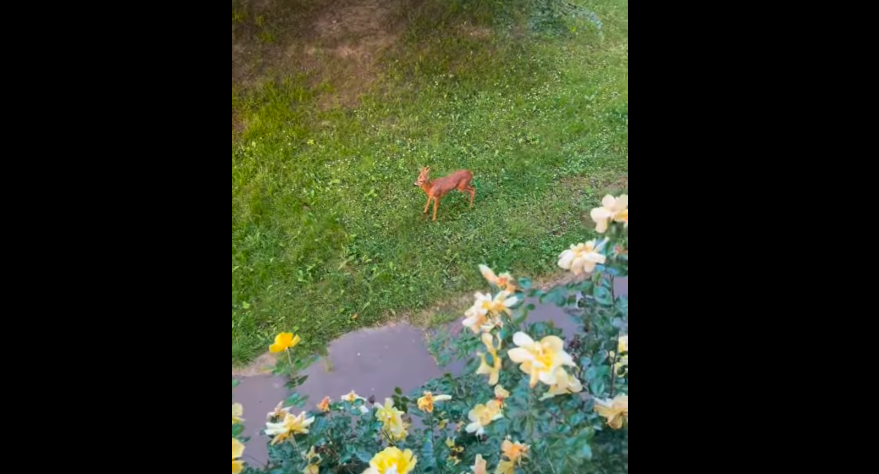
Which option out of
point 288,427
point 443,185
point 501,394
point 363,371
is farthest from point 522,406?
point 443,185

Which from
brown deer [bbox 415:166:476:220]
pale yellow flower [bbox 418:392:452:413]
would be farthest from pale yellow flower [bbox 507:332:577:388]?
brown deer [bbox 415:166:476:220]

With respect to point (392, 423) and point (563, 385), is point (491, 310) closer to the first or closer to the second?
point (563, 385)

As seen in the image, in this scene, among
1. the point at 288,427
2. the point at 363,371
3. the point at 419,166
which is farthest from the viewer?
the point at 419,166

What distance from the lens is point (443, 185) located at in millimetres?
2771

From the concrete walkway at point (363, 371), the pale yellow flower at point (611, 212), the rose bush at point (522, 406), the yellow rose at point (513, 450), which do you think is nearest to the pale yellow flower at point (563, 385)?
the rose bush at point (522, 406)

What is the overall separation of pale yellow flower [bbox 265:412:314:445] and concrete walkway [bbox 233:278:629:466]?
1.51 feet

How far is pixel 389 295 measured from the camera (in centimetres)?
253

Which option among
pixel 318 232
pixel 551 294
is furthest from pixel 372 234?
pixel 551 294

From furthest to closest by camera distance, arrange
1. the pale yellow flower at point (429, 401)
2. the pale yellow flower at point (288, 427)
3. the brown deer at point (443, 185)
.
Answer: the brown deer at point (443, 185)
the pale yellow flower at point (429, 401)
the pale yellow flower at point (288, 427)

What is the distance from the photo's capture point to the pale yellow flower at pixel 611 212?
0.95m

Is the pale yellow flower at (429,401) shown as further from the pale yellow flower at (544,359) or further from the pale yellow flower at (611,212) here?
the pale yellow flower at (611,212)

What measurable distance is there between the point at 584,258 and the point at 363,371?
135cm
